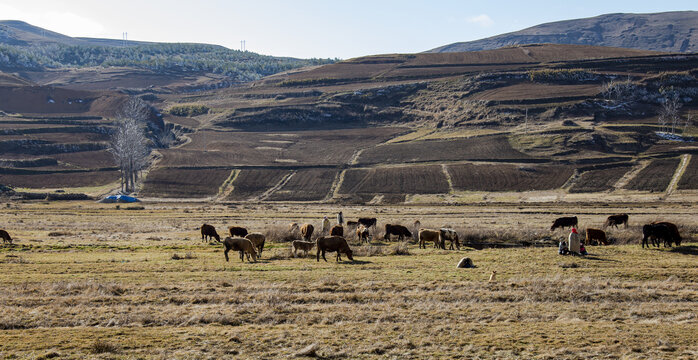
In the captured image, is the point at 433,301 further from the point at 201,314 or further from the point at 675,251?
the point at 675,251

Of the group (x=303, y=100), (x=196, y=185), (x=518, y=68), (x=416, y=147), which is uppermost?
(x=518, y=68)

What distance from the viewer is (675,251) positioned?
28.9 meters

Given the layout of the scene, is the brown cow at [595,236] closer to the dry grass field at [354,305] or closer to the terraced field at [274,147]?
the dry grass field at [354,305]

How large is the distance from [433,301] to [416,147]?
112 meters

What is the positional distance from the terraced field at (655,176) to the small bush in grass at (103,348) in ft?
294

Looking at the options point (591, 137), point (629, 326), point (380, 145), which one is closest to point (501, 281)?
point (629, 326)

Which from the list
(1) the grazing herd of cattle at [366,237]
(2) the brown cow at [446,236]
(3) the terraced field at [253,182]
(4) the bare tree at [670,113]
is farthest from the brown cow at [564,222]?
(4) the bare tree at [670,113]

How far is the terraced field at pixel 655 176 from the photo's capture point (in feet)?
286

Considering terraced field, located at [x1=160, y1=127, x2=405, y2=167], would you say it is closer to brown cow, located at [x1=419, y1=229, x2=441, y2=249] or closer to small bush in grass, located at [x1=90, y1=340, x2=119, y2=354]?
brown cow, located at [x1=419, y1=229, x2=441, y2=249]

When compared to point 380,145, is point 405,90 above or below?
above

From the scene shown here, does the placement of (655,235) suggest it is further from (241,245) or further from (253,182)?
(253,182)

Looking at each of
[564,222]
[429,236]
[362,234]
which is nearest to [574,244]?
[429,236]

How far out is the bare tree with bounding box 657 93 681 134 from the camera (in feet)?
429

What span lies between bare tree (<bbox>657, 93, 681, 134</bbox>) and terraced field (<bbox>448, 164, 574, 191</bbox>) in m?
42.8
